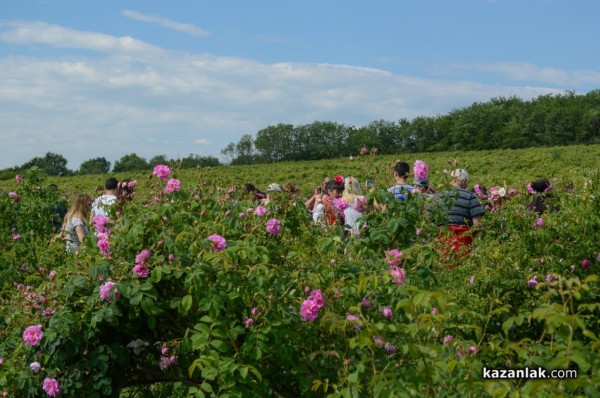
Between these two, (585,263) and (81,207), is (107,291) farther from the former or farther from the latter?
(81,207)

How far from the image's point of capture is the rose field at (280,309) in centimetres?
281

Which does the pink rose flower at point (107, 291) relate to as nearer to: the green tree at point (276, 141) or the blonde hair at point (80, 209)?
the blonde hair at point (80, 209)

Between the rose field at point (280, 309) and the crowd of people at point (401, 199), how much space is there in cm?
9

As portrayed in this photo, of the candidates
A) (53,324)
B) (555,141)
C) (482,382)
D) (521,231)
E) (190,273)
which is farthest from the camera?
(555,141)

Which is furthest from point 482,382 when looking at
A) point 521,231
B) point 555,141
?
point 555,141

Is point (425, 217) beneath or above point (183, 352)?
above

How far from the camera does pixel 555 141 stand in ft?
269

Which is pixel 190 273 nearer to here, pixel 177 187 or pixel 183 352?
pixel 183 352

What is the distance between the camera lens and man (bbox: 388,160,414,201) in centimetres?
427

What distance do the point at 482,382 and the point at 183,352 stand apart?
58.6 inches

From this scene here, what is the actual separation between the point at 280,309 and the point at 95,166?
68.6 metres

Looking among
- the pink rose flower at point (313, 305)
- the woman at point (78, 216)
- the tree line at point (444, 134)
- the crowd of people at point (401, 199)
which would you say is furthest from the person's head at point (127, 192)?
the tree line at point (444, 134)

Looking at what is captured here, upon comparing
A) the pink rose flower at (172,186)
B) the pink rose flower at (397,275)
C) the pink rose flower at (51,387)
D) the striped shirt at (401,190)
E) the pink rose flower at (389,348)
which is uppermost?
the pink rose flower at (172,186)

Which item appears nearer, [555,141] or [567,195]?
[567,195]
